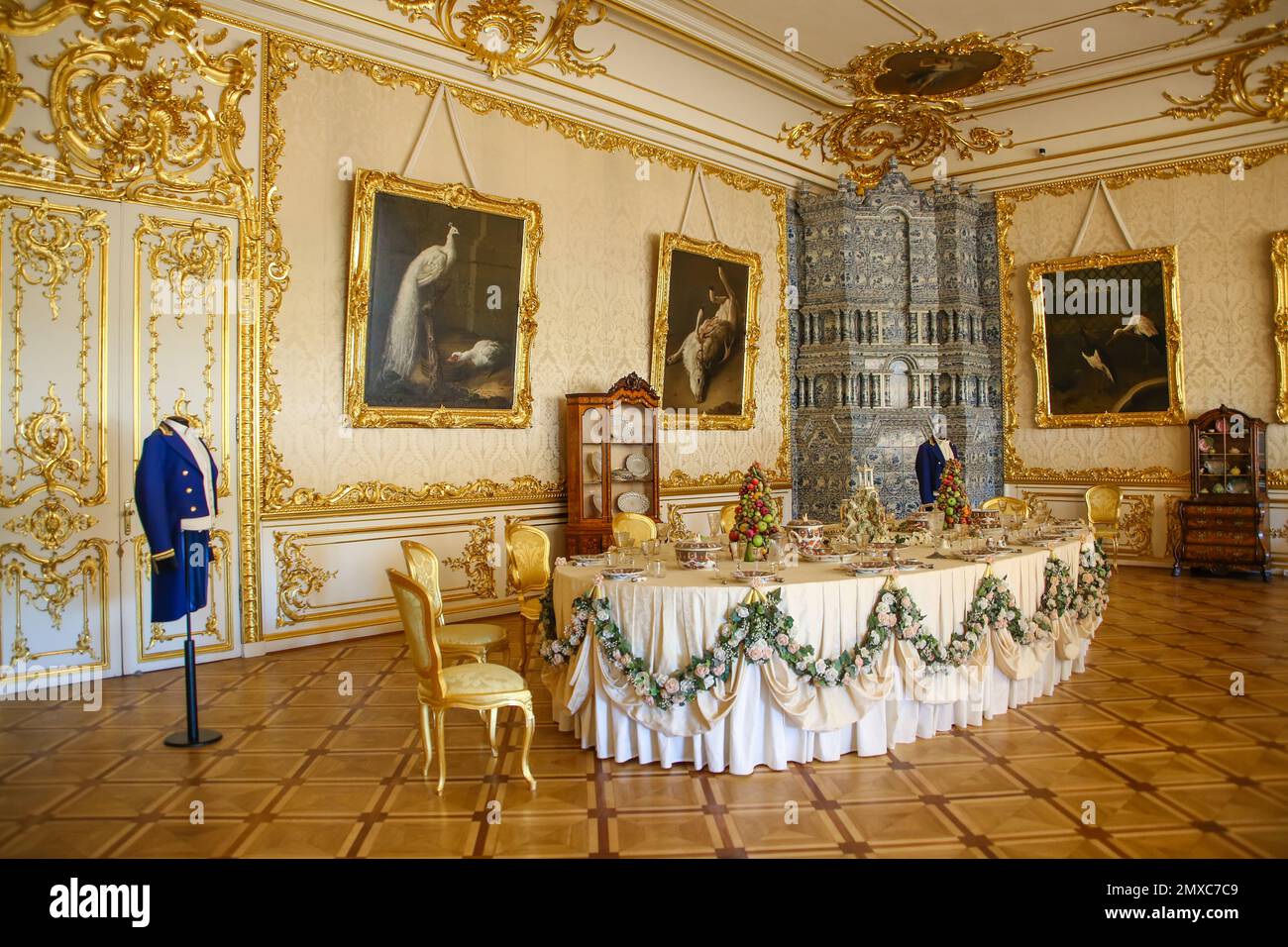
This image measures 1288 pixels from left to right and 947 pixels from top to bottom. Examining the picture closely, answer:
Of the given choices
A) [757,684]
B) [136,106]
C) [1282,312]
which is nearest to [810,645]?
[757,684]

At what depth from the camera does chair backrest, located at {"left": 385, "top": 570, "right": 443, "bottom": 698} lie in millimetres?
3992

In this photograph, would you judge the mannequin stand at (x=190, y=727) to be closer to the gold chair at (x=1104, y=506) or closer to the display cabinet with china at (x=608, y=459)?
the display cabinet with china at (x=608, y=459)

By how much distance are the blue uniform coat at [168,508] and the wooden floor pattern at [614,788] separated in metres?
0.81

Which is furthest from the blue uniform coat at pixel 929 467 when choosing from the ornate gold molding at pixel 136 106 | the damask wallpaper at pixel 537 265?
the ornate gold molding at pixel 136 106

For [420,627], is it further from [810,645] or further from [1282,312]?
[1282,312]

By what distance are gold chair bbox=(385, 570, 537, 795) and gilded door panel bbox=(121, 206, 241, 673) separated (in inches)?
128

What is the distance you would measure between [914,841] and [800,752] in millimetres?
978

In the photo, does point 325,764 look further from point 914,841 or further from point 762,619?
point 914,841

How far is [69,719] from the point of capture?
531 centimetres

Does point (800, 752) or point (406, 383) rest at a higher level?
point (406, 383)

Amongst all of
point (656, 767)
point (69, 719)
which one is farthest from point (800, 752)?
point (69, 719)

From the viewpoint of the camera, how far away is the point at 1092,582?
243 inches

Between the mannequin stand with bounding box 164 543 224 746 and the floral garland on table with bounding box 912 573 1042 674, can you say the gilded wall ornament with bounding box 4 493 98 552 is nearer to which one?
the mannequin stand with bounding box 164 543 224 746

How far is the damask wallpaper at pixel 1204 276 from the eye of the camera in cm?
1012
